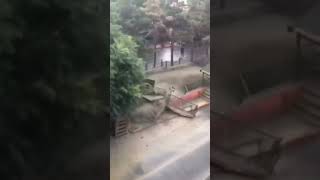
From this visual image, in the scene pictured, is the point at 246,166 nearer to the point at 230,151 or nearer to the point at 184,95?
the point at 230,151

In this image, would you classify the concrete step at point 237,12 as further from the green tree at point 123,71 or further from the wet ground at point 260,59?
the green tree at point 123,71

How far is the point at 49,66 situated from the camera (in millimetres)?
1373

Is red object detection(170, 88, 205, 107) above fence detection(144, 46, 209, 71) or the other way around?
the other way around

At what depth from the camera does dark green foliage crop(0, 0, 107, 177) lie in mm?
1334

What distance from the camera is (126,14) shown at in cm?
141

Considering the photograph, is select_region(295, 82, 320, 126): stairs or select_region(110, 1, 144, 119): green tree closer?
select_region(295, 82, 320, 126): stairs

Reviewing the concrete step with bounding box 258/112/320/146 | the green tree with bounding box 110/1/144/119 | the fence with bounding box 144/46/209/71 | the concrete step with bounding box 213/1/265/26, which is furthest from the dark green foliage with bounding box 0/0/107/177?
the concrete step with bounding box 258/112/320/146

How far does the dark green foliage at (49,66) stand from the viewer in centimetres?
133

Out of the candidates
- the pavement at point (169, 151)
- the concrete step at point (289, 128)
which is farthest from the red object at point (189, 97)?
the concrete step at point (289, 128)

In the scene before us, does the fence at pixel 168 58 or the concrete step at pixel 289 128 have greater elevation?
the fence at pixel 168 58

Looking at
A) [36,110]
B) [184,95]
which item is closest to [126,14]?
[184,95]

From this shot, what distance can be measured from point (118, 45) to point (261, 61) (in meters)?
0.51

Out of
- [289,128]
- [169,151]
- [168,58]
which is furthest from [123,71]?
[289,128]

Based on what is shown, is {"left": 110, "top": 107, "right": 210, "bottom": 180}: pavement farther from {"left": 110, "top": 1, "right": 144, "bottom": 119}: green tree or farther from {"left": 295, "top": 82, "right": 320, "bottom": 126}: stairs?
{"left": 295, "top": 82, "right": 320, "bottom": 126}: stairs
